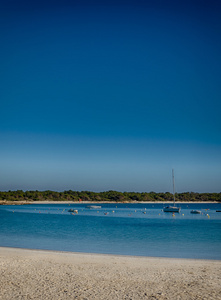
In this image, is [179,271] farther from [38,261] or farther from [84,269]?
[38,261]

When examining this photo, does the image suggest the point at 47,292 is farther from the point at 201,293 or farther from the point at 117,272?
the point at 201,293

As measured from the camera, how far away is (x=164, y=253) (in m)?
19.9

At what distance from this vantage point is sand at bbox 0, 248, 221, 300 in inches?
368

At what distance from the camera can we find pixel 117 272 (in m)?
12.7

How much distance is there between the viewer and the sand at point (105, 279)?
934 centimetres

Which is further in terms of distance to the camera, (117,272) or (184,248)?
(184,248)

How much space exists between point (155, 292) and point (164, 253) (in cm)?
1072

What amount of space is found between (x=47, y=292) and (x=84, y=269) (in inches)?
159

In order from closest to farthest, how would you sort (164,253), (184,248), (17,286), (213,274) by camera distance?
1. (17,286)
2. (213,274)
3. (164,253)
4. (184,248)

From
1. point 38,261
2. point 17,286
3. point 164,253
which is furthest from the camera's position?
point 164,253

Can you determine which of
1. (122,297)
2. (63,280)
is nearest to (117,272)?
(63,280)

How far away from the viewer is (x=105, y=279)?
11406mm

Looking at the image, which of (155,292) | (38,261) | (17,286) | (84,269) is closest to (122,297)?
(155,292)

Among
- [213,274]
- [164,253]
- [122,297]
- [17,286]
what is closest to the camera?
[122,297]
